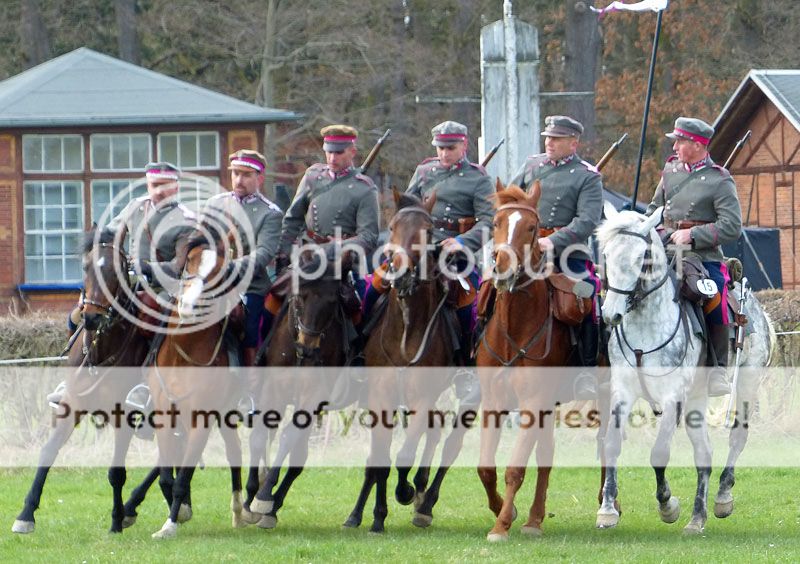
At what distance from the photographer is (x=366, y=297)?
1173 cm

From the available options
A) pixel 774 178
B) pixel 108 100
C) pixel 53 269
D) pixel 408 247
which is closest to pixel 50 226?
pixel 53 269

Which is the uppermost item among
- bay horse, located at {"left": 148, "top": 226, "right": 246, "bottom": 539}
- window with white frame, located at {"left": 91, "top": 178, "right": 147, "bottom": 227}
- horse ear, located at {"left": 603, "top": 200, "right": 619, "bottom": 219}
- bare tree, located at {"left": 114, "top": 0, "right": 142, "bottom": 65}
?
bare tree, located at {"left": 114, "top": 0, "right": 142, "bottom": 65}

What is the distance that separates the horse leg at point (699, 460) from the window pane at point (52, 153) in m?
19.3

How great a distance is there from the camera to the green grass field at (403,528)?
10.0 meters

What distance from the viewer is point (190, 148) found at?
1126 inches

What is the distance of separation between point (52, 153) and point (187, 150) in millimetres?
2529

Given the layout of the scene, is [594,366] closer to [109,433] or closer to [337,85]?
[109,433]

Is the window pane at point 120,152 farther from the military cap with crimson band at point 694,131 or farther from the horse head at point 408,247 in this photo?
the horse head at point 408,247

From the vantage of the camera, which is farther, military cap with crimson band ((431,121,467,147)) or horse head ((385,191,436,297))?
military cap with crimson band ((431,121,467,147))

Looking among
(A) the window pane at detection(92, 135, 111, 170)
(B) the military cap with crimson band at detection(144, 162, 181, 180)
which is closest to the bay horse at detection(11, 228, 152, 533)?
(B) the military cap with crimson band at detection(144, 162, 181, 180)

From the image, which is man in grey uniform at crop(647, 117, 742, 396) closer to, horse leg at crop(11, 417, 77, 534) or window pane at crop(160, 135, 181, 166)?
horse leg at crop(11, 417, 77, 534)

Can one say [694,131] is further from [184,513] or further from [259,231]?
[184,513]

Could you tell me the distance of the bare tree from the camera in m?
36.8

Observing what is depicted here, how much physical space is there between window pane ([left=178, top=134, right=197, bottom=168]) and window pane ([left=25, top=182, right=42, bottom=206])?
268 centimetres
